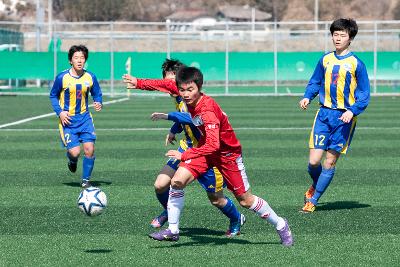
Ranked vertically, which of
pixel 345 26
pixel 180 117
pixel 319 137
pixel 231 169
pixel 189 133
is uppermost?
pixel 345 26

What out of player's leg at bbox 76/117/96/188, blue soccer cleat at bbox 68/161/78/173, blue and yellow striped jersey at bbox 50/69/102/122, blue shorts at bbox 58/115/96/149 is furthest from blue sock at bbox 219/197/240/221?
blue soccer cleat at bbox 68/161/78/173

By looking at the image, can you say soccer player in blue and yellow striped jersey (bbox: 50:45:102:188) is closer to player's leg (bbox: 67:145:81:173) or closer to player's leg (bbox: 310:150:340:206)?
player's leg (bbox: 67:145:81:173)

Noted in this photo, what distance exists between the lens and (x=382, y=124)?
69.6 ft

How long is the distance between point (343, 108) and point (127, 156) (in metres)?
6.01

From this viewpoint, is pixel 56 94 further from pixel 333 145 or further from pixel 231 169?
pixel 231 169

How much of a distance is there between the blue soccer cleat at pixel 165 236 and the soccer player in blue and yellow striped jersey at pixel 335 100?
2.07 m

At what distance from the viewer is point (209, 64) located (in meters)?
34.4

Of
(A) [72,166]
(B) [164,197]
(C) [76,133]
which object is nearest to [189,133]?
(B) [164,197]

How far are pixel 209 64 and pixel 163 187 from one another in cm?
2587

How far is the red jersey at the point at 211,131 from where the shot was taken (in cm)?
759

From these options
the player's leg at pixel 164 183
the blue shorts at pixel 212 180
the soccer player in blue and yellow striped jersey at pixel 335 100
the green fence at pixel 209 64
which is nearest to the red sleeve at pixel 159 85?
the player's leg at pixel 164 183

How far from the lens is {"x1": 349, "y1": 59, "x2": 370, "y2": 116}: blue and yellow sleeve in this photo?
9.63m

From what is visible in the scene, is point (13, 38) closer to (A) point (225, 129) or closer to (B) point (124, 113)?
(B) point (124, 113)

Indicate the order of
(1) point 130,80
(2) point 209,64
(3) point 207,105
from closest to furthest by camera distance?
(3) point 207,105 → (1) point 130,80 → (2) point 209,64
